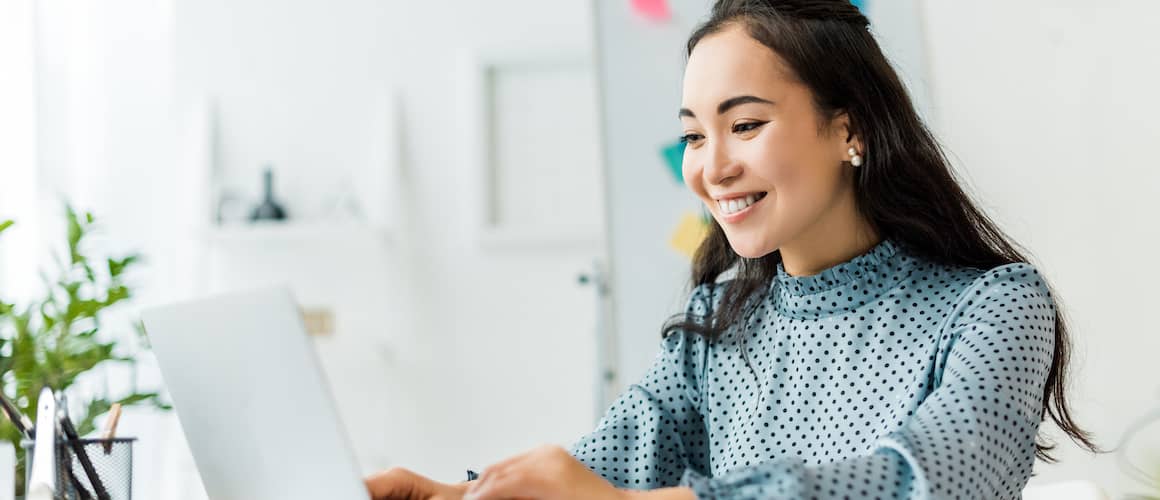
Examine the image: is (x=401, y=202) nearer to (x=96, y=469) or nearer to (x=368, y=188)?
(x=368, y=188)

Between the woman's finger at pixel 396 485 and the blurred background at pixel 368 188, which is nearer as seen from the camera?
the woman's finger at pixel 396 485

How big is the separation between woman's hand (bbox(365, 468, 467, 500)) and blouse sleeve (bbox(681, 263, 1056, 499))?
0.30 m

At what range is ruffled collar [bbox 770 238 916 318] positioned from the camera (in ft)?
3.70

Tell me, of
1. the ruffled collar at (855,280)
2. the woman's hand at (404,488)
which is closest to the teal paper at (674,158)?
the ruffled collar at (855,280)

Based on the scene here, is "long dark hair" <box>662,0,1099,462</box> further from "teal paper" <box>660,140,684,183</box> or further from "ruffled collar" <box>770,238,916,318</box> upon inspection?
"teal paper" <box>660,140,684,183</box>

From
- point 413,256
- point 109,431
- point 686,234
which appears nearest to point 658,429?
point 109,431

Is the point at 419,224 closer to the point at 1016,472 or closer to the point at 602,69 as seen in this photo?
the point at 602,69

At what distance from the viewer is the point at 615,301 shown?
225 cm

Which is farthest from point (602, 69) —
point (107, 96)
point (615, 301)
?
point (107, 96)

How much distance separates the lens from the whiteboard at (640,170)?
224cm

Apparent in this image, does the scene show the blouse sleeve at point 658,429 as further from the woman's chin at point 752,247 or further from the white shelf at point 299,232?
the white shelf at point 299,232

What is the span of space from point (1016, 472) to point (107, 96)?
8.81 ft

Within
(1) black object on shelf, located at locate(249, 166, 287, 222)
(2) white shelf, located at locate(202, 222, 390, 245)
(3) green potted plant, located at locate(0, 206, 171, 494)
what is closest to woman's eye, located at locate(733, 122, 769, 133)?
(3) green potted plant, located at locate(0, 206, 171, 494)

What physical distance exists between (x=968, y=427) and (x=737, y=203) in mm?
357
